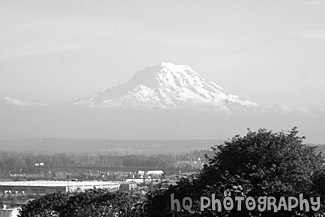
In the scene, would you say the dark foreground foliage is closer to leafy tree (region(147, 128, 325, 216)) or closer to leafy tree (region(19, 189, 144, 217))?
leafy tree (region(147, 128, 325, 216))

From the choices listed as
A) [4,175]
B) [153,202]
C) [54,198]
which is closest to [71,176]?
[4,175]

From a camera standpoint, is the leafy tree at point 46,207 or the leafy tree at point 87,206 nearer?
the leafy tree at point 87,206

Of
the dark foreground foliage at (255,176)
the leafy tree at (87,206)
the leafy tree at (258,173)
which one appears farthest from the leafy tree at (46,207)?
the leafy tree at (258,173)

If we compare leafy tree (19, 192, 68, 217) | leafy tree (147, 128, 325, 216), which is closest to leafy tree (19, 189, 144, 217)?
leafy tree (19, 192, 68, 217)

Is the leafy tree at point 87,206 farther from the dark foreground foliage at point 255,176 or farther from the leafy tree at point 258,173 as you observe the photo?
the leafy tree at point 258,173

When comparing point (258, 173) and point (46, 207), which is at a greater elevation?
point (258, 173)

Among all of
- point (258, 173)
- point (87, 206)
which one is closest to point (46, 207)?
point (87, 206)

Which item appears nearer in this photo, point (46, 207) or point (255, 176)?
point (255, 176)

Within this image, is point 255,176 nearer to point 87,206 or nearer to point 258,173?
point 258,173

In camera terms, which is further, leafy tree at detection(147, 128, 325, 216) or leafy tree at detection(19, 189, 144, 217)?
leafy tree at detection(19, 189, 144, 217)

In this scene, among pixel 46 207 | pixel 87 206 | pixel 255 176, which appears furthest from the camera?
pixel 46 207
